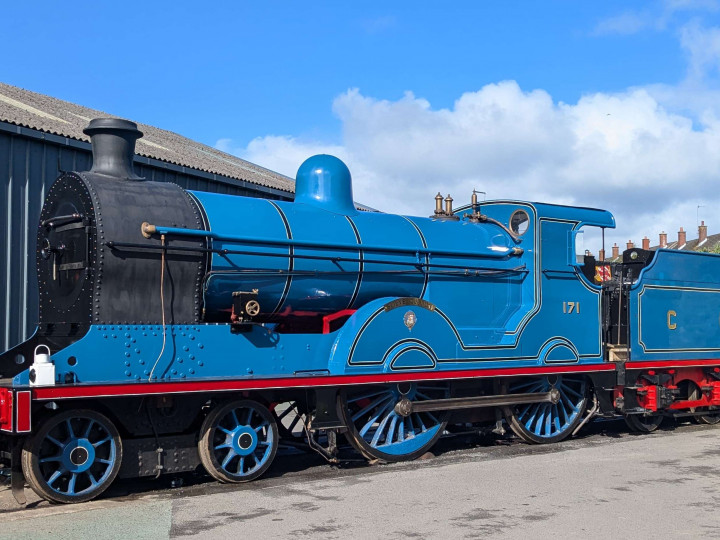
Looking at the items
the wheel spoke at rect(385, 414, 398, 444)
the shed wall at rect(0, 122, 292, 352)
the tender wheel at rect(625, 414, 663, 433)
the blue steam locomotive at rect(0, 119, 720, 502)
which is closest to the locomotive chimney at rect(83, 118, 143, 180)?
the blue steam locomotive at rect(0, 119, 720, 502)

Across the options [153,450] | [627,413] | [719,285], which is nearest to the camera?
[153,450]

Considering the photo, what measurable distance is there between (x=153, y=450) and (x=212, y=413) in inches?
24.5

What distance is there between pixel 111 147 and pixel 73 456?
300 centimetres

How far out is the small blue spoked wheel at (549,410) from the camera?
1032cm

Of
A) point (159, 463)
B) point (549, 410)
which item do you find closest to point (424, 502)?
point (159, 463)

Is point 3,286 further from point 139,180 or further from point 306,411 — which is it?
point 306,411

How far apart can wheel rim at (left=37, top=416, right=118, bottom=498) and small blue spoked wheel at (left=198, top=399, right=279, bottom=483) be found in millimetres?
900

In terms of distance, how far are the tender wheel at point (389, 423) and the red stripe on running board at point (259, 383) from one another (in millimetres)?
269

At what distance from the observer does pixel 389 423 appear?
30.1 ft

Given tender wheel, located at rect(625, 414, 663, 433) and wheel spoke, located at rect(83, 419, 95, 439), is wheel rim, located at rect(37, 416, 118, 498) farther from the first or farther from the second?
tender wheel, located at rect(625, 414, 663, 433)

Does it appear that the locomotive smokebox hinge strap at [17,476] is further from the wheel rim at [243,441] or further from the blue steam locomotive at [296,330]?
the wheel rim at [243,441]

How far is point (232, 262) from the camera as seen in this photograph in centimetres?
801

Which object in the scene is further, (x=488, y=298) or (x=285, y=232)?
(x=488, y=298)

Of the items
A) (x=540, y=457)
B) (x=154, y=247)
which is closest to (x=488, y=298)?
(x=540, y=457)
